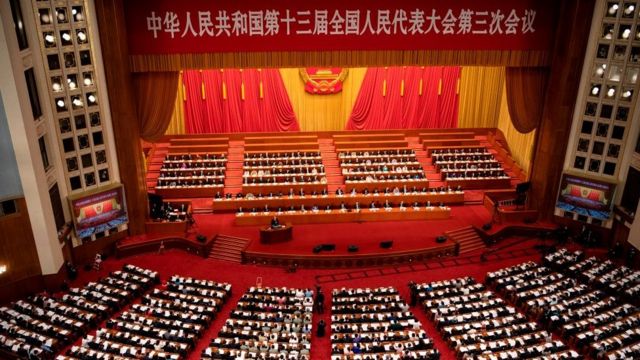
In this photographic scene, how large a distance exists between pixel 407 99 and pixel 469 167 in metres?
5.11

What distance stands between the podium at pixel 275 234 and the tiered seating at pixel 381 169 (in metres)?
3.94

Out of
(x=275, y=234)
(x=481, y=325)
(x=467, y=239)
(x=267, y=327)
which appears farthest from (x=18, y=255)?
(x=467, y=239)

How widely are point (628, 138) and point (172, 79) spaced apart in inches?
618

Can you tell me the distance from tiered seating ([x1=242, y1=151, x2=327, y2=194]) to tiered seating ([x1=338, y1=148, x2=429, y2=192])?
3.91ft

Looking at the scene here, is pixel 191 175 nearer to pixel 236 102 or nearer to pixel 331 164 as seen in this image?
pixel 236 102

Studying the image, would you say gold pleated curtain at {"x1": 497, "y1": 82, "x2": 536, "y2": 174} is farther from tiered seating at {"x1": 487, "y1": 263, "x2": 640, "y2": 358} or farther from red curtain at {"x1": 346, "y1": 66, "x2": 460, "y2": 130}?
tiered seating at {"x1": 487, "y1": 263, "x2": 640, "y2": 358}

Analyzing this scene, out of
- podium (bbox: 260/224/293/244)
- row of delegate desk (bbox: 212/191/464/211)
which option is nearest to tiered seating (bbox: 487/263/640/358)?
row of delegate desk (bbox: 212/191/464/211)

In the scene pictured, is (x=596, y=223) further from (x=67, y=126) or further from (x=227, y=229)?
(x=67, y=126)

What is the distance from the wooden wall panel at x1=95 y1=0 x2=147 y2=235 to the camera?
17328mm

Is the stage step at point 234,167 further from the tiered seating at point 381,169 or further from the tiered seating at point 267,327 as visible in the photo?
the tiered seating at point 267,327

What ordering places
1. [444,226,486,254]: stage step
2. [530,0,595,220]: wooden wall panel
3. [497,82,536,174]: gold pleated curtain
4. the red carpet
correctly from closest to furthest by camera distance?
[530,0,595,220]: wooden wall panel, the red carpet, [444,226,486,254]: stage step, [497,82,536,174]: gold pleated curtain

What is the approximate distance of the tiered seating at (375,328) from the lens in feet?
45.3

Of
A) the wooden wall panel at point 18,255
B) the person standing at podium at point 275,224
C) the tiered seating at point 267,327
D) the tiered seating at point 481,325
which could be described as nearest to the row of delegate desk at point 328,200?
the person standing at podium at point 275,224

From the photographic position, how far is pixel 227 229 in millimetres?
20266
